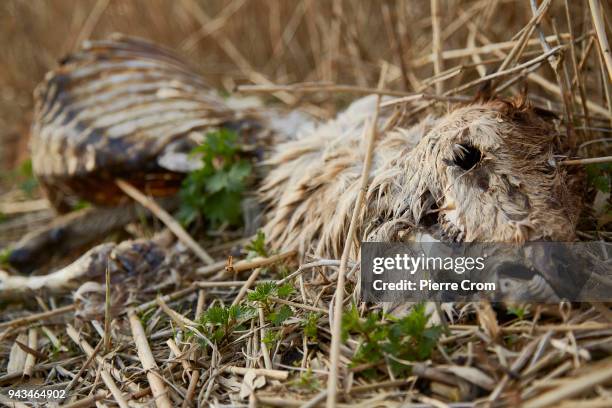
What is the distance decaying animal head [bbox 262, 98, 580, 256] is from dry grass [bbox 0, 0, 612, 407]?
0.18m

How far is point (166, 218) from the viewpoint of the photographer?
285 centimetres

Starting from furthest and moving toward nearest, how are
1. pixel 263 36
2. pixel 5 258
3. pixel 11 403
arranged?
pixel 263 36 → pixel 5 258 → pixel 11 403

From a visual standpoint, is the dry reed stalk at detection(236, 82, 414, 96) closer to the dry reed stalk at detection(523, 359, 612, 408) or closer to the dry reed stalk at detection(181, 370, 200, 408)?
the dry reed stalk at detection(181, 370, 200, 408)

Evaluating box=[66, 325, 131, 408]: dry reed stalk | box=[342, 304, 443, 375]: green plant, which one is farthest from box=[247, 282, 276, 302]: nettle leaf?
box=[66, 325, 131, 408]: dry reed stalk

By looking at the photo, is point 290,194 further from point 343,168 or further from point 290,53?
point 290,53

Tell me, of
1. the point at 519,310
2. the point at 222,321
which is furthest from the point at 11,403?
the point at 519,310

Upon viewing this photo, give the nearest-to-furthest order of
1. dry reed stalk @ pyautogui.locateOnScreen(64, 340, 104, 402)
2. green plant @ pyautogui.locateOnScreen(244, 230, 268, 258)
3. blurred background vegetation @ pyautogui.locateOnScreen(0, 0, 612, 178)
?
dry reed stalk @ pyautogui.locateOnScreen(64, 340, 104, 402), green plant @ pyautogui.locateOnScreen(244, 230, 268, 258), blurred background vegetation @ pyautogui.locateOnScreen(0, 0, 612, 178)

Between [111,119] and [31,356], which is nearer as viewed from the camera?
[31,356]

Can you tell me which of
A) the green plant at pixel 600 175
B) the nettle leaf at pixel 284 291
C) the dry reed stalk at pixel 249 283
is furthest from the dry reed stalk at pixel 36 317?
the green plant at pixel 600 175

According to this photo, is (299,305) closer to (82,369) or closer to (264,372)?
(264,372)

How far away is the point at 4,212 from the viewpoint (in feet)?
12.8

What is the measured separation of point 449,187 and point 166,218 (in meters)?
1.65

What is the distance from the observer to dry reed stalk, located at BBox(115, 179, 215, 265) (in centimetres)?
268

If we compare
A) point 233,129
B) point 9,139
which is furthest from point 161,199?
point 9,139
